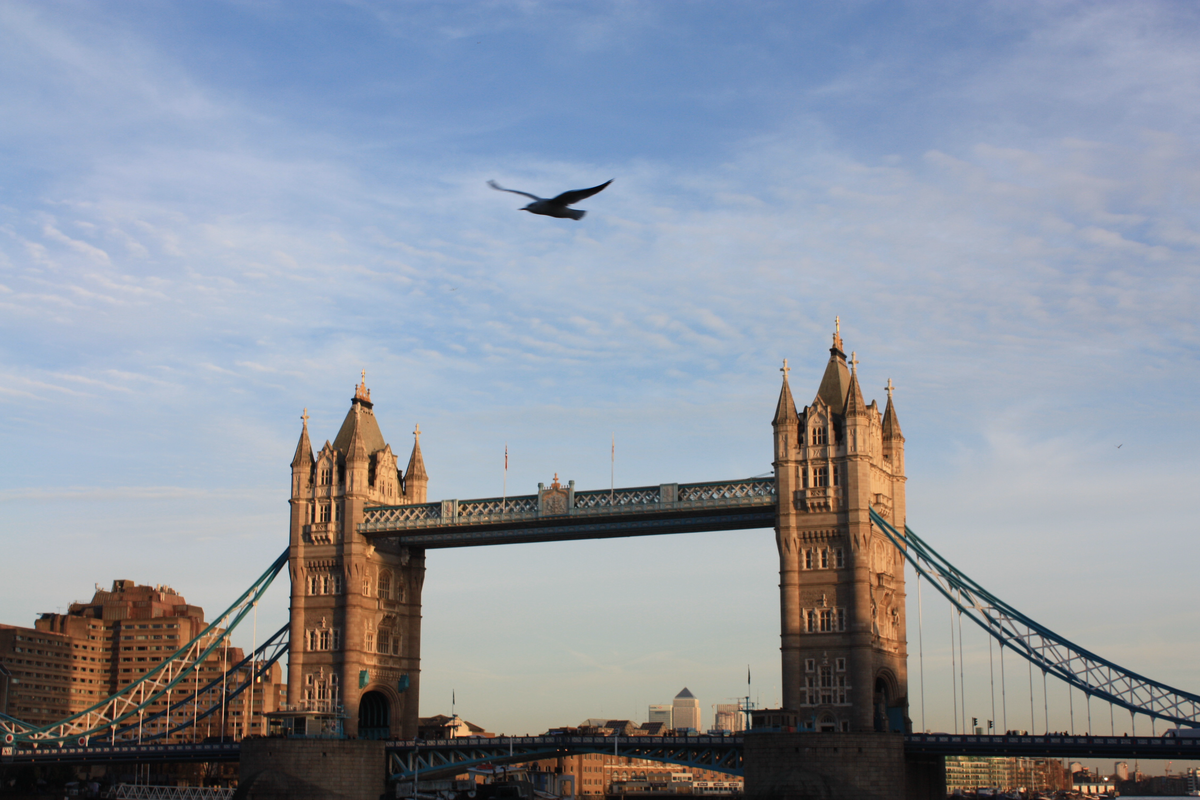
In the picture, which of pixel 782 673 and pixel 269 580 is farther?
pixel 269 580

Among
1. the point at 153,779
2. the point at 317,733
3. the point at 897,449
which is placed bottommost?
the point at 153,779

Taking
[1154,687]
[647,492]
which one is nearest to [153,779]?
[647,492]

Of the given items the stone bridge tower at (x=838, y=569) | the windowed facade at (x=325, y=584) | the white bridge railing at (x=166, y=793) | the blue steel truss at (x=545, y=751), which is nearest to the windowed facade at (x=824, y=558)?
the stone bridge tower at (x=838, y=569)

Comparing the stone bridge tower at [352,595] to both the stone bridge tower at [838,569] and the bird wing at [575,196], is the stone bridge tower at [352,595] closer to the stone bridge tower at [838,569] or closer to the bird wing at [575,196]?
the stone bridge tower at [838,569]

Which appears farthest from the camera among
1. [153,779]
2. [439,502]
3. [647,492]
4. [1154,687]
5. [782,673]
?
[153,779]

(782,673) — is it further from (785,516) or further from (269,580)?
(269,580)

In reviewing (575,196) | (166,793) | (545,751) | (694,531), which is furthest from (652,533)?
(575,196)

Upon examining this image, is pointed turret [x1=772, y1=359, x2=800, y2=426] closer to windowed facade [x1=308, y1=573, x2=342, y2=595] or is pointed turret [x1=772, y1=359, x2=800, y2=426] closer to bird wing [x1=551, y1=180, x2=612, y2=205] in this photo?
windowed facade [x1=308, y1=573, x2=342, y2=595]
